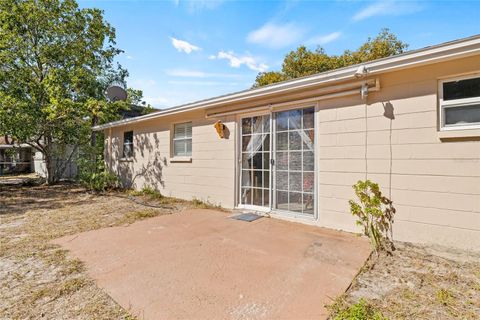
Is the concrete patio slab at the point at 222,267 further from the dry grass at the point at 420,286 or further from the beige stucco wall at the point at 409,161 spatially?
the beige stucco wall at the point at 409,161

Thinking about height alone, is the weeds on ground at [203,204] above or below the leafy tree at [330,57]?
below

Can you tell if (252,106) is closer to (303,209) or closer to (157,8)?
(303,209)

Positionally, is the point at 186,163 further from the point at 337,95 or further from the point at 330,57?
the point at 330,57

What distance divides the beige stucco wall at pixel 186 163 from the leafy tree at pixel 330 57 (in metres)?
12.1

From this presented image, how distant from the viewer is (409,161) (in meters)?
3.56

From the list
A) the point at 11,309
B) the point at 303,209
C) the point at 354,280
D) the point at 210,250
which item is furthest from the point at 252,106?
the point at 11,309

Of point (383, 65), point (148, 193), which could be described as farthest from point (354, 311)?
point (148, 193)

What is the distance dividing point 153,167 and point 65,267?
5.46 metres

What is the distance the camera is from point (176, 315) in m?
2.11

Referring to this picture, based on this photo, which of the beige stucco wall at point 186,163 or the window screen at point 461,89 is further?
the beige stucco wall at point 186,163

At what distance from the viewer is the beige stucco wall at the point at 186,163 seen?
6125mm

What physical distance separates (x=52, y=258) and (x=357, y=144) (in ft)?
15.3

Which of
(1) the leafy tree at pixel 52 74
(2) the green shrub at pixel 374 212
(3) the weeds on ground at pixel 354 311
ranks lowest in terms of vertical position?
(3) the weeds on ground at pixel 354 311

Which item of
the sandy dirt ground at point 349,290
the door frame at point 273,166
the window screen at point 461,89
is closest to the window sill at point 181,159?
the door frame at point 273,166
